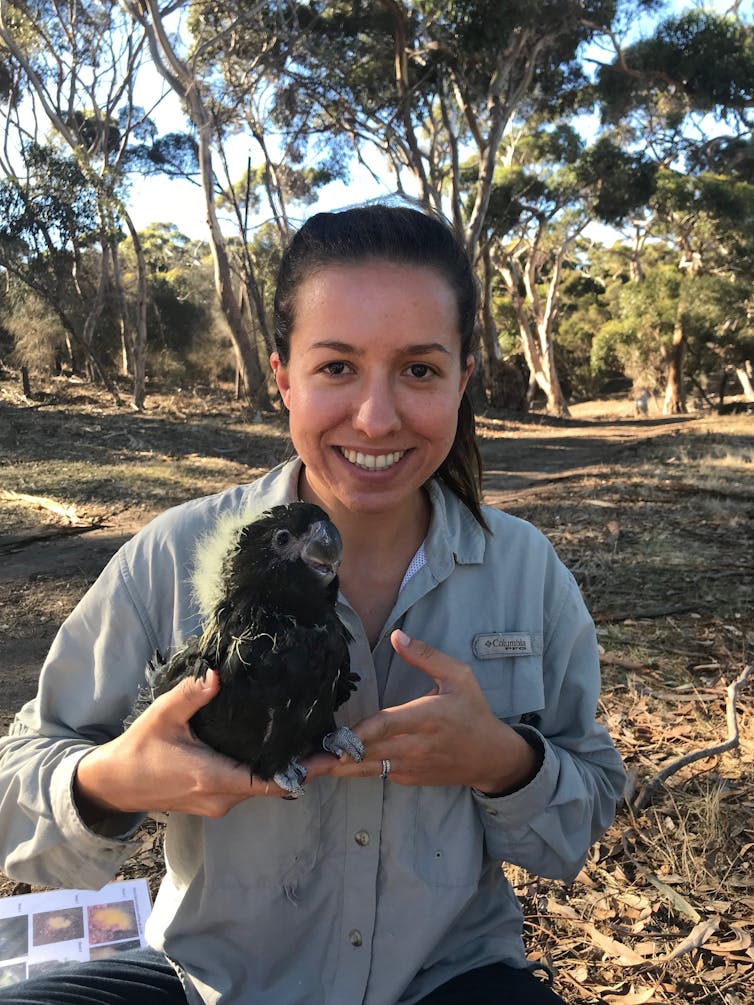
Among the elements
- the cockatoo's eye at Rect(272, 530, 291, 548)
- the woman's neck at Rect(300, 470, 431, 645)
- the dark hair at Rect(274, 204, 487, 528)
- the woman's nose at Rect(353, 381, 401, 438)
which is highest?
the dark hair at Rect(274, 204, 487, 528)

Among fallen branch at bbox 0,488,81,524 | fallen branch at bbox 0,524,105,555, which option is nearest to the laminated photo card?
fallen branch at bbox 0,524,105,555

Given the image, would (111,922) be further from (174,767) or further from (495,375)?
(495,375)

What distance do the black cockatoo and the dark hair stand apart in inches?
22.8

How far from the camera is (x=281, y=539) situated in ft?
4.87

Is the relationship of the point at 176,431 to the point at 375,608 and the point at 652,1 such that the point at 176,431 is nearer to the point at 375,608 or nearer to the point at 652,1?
the point at 375,608

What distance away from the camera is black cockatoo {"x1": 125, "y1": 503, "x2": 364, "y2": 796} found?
141 cm

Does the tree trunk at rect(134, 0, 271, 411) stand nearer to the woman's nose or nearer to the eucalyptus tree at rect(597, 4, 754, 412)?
the eucalyptus tree at rect(597, 4, 754, 412)

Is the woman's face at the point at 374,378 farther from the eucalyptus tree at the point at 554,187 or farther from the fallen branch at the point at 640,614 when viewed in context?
the eucalyptus tree at the point at 554,187

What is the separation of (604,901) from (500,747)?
151 centimetres

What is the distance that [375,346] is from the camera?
1619 mm

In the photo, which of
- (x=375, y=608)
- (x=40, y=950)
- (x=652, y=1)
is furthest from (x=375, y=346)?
(x=652, y=1)

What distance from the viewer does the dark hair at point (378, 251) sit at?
169 cm

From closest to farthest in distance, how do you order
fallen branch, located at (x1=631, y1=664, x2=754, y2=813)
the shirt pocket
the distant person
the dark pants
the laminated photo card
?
the dark pants
the shirt pocket
the laminated photo card
fallen branch, located at (x1=631, y1=664, x2=754, y2=813)
the distant person

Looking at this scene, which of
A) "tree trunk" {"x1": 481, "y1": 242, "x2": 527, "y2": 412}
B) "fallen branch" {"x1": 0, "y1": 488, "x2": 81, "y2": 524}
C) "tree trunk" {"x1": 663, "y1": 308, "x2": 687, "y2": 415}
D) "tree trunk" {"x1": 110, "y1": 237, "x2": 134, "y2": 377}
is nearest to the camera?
"fallen branch" {"x1": 0, "y1": 488, "x2": 81, "y2": 524}
